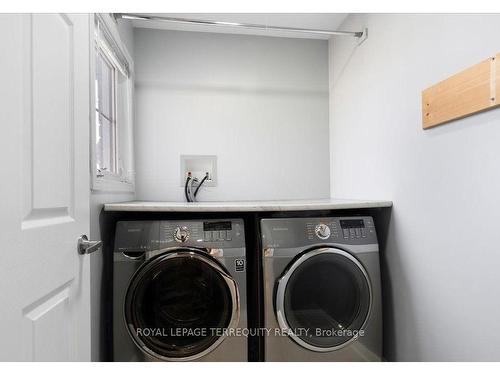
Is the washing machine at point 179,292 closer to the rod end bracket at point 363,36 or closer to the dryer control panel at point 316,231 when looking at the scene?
the dryer control panel at point 316,231

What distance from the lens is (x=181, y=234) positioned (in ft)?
5.16

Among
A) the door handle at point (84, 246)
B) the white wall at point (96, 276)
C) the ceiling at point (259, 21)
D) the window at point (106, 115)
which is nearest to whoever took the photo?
the door handle at point (84, 246)

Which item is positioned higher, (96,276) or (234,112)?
(234,112)

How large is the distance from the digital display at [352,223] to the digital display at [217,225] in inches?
25.6

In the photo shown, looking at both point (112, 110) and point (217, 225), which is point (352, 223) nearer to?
point (217, 225)

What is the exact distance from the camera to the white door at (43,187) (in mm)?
663

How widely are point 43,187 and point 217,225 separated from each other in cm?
95

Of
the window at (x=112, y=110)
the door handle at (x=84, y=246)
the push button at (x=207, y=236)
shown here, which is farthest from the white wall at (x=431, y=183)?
the window at (x=112, y=110)

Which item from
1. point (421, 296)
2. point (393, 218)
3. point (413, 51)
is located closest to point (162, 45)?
point (413, 51)

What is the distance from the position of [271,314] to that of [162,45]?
2151 millimetres

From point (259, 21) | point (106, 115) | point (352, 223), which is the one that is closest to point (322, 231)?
point (352, 223)

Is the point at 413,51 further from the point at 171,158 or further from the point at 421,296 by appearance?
the point at 171,158

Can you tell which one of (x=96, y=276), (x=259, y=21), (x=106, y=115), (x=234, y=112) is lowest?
(x=96, y=276)

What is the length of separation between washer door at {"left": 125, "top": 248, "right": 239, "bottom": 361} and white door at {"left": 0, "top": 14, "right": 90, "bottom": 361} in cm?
48
